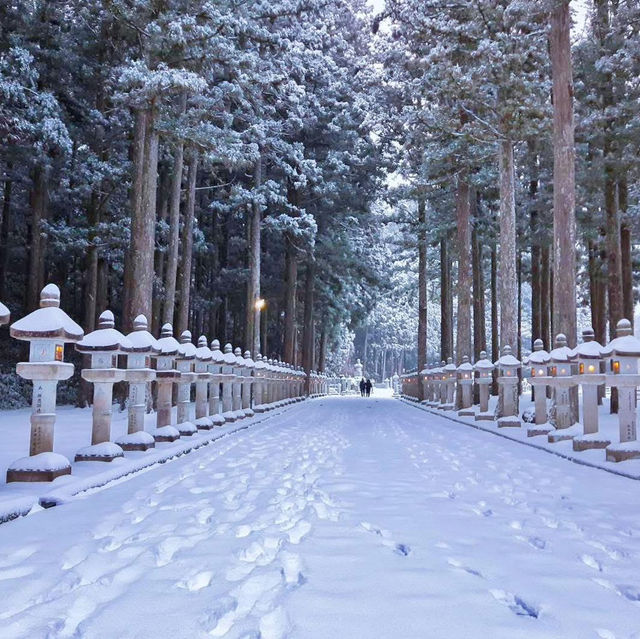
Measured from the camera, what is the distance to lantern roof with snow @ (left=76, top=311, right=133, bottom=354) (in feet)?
27.8

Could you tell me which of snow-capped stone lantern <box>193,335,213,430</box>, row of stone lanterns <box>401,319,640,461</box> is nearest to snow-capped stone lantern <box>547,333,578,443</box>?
row of stone lanterns <box>401,319,640,461</box>

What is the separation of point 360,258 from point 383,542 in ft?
119

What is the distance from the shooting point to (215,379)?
1609 centimetres

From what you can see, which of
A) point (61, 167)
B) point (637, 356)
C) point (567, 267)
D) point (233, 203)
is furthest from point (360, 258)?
point (637, 356)

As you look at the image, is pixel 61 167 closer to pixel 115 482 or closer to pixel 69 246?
pixel 69 246

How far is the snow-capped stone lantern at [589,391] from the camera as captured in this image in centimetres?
1023

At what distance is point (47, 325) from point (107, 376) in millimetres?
1717

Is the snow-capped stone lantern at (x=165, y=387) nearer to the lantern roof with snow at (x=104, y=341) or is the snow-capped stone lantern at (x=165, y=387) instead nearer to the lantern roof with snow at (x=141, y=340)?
the lantern roof with snow at (x=141, y=340)

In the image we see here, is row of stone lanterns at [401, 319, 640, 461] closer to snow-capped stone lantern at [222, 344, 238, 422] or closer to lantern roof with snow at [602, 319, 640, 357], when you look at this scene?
lantern roof with snow at [602, 319, 640, 357]

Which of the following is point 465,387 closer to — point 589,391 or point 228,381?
point 228,381

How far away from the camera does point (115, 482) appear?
290 inches

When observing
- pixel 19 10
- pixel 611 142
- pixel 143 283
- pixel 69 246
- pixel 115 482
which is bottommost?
pixel 115 482

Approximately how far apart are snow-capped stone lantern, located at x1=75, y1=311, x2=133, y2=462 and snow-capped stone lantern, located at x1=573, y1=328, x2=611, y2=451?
22.0 feet

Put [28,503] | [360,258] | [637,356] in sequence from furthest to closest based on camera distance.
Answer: [360,258] → [637,356] → [28,503]
